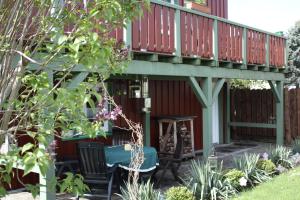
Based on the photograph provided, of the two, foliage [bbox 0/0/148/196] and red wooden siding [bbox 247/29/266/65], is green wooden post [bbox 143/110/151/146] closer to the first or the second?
red wooden siding [bbox 247/29/266/65]

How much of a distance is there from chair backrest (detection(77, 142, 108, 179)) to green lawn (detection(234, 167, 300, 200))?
206 centimetres

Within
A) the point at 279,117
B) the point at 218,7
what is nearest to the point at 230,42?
the point at 218,7

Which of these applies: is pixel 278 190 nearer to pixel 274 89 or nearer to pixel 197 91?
pixel 197 91

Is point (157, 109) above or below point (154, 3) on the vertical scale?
below

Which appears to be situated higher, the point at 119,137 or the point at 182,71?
the point at 182,71

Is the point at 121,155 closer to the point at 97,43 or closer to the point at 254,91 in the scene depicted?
the point at 97,43

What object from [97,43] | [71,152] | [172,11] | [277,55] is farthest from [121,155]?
[277,55]

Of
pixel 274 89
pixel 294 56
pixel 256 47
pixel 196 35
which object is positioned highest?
pixel 294 56

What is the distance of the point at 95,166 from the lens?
255 inches

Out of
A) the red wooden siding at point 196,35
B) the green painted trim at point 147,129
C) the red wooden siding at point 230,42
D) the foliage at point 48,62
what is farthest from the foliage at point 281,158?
the foliage at point 48,62

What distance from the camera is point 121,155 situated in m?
7.05

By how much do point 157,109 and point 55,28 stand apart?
8.44m

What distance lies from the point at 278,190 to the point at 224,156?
15.5 ft

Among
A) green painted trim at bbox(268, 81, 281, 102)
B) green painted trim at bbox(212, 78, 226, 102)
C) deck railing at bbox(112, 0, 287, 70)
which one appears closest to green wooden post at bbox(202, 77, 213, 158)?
green painted trim at bbox(212, 78, 226, 102)
